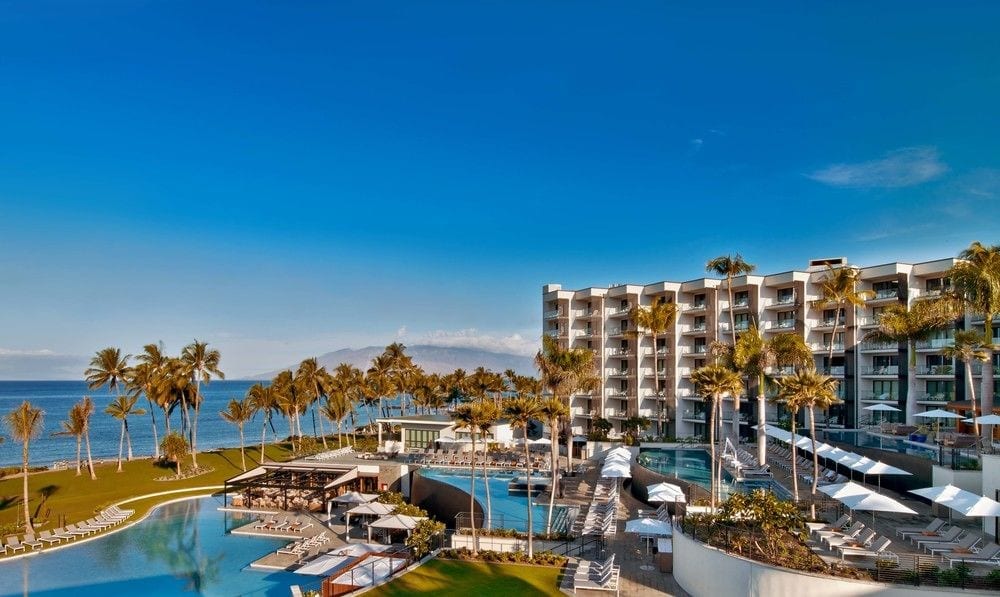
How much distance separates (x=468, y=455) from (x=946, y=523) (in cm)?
3164

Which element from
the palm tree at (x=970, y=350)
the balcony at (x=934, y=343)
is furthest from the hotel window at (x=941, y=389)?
the palm tree at (x=970, y=350)

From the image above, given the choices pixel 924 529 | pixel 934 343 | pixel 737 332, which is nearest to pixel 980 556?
pixel 924 529

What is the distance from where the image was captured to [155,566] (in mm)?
28016

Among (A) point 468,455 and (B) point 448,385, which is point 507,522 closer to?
(A) point 468,455

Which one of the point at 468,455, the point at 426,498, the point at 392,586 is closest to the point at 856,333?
the point at 468,455

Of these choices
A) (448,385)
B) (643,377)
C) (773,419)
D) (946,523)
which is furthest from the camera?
(448,385)

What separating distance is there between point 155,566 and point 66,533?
293 inches

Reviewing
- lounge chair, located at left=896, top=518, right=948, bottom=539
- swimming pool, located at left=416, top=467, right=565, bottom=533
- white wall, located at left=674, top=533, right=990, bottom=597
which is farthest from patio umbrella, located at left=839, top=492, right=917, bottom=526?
swimming pool, located at left=416, top=467, right=565, bottom=533

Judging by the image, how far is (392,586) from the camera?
21.3m

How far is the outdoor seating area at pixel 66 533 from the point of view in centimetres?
2978

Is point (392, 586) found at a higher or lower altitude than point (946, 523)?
lower

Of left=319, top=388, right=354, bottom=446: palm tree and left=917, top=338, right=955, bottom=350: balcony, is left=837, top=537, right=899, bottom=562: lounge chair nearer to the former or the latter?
left=917, top=338, right=955, bottom=350: balcony

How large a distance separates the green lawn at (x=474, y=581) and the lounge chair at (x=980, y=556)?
11420mm

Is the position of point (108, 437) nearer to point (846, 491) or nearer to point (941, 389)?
point (941, 389)
